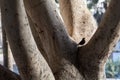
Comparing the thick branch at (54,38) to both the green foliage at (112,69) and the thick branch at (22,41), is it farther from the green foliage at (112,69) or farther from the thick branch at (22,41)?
the green foliage at (112,69)

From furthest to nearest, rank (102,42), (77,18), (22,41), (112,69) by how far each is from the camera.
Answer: (112,69)
(77,18)
(102,42)
(22,41)

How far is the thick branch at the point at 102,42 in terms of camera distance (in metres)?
1.25

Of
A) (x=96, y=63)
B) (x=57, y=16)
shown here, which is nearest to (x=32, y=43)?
(x=57, y=16)

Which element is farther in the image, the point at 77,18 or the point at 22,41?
the point at 77,18

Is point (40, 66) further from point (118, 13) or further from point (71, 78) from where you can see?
point (118, 13)

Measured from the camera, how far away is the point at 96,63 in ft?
4.50

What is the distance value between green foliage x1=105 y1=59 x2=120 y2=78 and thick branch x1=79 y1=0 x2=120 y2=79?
12.7ft

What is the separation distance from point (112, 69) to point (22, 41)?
437 cm

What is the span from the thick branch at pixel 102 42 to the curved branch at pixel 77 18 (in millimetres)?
452

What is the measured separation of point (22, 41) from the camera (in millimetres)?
1070

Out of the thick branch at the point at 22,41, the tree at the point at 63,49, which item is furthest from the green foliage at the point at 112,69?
the thick branch at the point at 22,41

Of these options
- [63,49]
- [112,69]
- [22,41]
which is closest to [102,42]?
[63,49]

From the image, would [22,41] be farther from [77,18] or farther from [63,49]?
[77,18]

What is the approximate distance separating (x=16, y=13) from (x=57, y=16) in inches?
13.2
